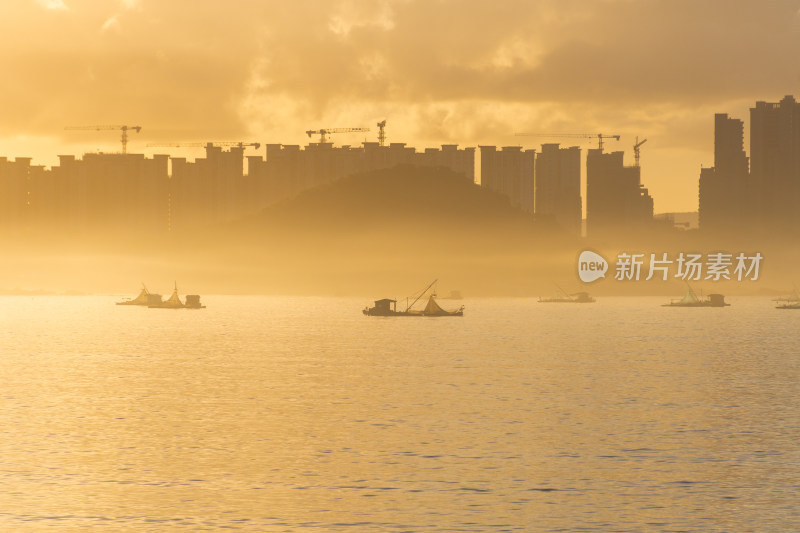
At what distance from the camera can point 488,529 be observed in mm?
46531

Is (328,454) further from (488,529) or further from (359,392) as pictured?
(359,392)

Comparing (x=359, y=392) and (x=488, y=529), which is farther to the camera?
(x=359, y=392)

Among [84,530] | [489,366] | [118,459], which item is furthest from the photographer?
[489,366]

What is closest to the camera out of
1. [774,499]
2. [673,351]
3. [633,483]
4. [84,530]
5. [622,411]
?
[84,530]

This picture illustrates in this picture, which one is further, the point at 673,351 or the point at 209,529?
the point at 673,351

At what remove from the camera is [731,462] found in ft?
214

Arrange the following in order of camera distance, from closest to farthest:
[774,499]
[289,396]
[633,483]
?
[774,499], [633,483], [289,396]

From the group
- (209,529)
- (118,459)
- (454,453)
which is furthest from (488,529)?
(118,459)

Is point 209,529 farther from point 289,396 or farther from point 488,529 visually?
point 289,396

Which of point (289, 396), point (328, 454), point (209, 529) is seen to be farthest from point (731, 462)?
point (289, 396)

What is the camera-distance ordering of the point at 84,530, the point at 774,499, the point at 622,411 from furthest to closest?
the point at 622,411, the point at 774,499, the point at 84,530

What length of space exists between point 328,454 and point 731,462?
80.2 ft

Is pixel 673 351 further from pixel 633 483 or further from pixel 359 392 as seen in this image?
pixel 633 483

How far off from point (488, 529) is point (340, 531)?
6344 millimetres
